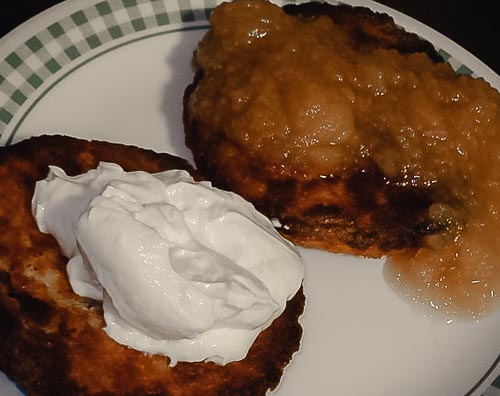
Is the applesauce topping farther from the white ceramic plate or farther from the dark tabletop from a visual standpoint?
the dark tabletop

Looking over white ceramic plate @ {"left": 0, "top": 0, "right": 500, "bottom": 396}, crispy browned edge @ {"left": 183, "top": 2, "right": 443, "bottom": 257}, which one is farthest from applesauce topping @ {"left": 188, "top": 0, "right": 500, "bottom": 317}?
white ceramic plate @ {"left": 0, "top": 0, "right": 500, "bottom": 396}

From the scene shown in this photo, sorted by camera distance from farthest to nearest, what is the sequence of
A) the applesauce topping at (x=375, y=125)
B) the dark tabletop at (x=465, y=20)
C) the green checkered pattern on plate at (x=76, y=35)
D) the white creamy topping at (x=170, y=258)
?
1. the dark tabletop at (x=465, y=20)
2. the green checkered pattern on plate at (x=76, y=35)
3. the applesauce topping at (x=375, y=125)
4. the white creamy topping at (x=170, y=258)

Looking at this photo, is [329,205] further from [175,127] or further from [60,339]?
[60,339]

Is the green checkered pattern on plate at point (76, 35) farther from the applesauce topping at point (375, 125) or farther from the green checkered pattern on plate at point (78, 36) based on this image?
the applesauce topping at point (375, 125)

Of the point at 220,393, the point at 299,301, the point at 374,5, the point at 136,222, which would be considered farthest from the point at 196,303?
the point at 374,5

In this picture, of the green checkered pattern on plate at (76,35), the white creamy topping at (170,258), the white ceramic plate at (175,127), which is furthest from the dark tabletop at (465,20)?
the white creamy topping at (170,258)

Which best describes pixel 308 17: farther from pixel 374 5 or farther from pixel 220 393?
pixel 220 393
